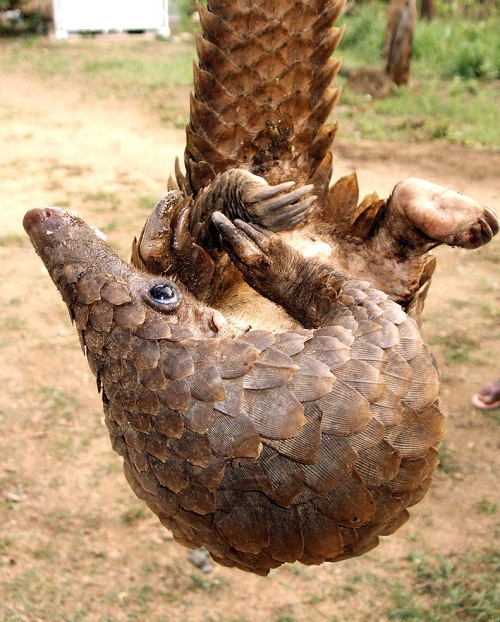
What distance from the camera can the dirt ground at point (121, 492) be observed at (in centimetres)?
301

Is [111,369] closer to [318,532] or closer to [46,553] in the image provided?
[318,532]

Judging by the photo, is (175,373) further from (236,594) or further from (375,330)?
(236,594)

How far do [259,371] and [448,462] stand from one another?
269 cm

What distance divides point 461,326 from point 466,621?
2410 millimetres

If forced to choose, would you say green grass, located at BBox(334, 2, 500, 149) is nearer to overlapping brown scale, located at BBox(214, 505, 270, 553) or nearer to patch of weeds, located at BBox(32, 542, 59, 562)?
patch of weeds, located at BBox(32, 542, 59, 562)

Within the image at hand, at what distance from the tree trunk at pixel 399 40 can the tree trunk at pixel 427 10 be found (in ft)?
13.2

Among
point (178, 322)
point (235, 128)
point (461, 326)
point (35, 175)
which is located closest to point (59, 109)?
point (35, 175)

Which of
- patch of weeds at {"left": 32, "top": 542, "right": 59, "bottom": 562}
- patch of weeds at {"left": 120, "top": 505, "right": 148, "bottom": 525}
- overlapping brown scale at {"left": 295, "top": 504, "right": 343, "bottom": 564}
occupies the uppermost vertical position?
overlapping brown scale at {"left": 295, "top": 504, "right": 343, "bottom": 564}

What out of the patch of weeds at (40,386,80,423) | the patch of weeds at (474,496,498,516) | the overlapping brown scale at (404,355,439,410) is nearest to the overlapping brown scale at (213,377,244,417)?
the overlapping brown scale at (404,355,439,410)

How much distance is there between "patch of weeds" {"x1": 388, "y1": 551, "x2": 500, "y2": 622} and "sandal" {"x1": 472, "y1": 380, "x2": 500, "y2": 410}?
107 cm

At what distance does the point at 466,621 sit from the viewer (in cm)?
290

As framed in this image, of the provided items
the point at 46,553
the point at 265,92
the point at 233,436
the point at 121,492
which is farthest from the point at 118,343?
the point at 121,492

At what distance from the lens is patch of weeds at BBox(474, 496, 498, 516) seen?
3.47 meters

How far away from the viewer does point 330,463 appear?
1.35 metres
